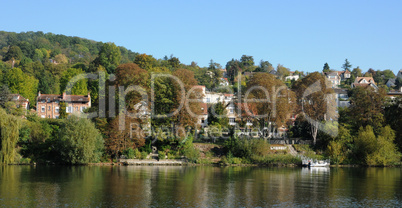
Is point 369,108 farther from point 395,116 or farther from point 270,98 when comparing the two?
point 270,98

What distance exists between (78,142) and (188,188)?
20.7m

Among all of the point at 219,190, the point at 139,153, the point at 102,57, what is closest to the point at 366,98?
the point at 139,153

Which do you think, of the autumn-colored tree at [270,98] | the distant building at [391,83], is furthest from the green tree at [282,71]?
the autumn-colored tree at [270,98]

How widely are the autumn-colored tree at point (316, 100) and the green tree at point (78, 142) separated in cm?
3022

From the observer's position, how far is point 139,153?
5831 cm

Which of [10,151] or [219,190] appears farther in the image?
[10,151]

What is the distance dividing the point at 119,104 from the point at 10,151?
50.4 feet

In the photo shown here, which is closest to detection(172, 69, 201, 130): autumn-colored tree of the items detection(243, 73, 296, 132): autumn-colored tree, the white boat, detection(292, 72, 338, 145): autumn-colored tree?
detection(243, 73, 296, 132): autumn-colored tree

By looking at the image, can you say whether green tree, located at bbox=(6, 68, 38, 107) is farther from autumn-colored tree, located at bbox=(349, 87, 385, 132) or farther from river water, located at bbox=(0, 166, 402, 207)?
autumn-colored tree, located at bbox=(349, 87, 385, 132)

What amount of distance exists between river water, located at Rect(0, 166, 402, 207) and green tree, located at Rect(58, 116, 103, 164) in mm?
3166

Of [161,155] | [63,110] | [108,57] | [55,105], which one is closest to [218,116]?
[161,155]

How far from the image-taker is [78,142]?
172 ft

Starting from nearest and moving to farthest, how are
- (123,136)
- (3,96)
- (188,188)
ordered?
(188,188) → (123,136) → (3,96)

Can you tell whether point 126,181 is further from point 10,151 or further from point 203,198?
point 10,151
